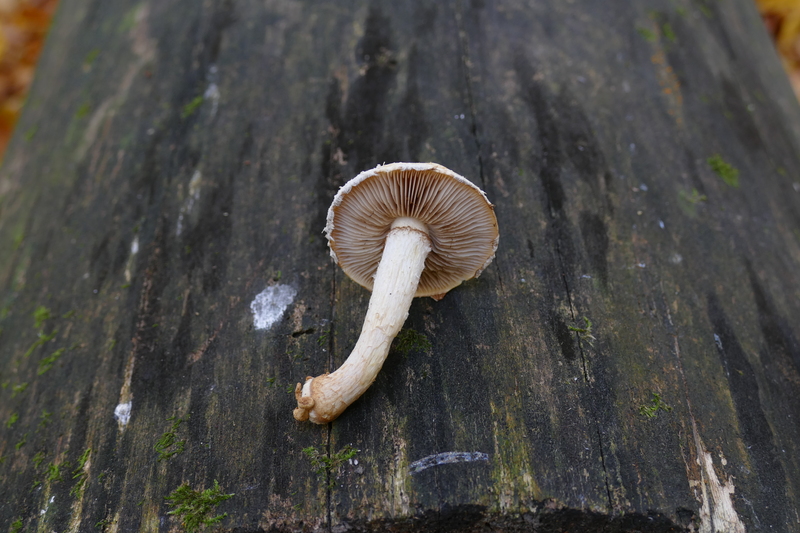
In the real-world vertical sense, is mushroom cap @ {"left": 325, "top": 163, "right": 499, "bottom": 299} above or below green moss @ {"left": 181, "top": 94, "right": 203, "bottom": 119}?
above

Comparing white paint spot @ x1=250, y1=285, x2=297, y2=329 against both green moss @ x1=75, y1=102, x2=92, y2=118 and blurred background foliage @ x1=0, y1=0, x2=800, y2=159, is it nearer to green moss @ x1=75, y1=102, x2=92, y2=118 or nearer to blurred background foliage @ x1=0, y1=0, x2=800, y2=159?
green moss @ x1=75, y1=102, x2=92, y2=118

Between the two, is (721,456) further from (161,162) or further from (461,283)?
(161,162)

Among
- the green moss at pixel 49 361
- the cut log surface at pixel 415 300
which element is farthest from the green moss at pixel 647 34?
the green moss at pixel 49 361

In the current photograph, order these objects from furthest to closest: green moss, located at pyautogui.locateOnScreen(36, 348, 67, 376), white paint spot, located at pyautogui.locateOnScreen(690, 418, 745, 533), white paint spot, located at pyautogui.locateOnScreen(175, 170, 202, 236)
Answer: white paint spot, located at pyautogui.locateOnScreen(175, 170, 202, 236), green moss, located at pyautogui.locateOnScreen(36, 348, 67, 376), white paint spot, located at pyautogui.locateOnScreen(690, 418, 745, 533)

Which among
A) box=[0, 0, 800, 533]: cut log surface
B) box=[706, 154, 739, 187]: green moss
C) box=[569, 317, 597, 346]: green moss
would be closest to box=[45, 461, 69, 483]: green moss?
box=[0, 0, 800, 533]: cut log surface

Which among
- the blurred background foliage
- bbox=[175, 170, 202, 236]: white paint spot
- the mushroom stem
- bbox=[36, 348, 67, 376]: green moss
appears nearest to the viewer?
the mushroom stem

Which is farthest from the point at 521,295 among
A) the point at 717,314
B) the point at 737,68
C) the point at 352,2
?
the point at 737,68

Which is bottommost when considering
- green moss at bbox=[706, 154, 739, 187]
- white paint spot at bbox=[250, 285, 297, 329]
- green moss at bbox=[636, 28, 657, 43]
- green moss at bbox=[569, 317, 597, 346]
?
white paint spot at bbox=[250, 285, 297, 329]

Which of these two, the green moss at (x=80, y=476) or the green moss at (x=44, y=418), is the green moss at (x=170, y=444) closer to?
the green moss at (x=80, y=476)
